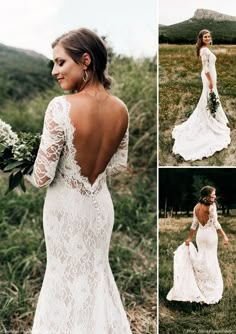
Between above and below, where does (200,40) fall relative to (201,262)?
above

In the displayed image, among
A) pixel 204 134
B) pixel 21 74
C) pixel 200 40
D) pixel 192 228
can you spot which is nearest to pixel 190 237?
pixel 192 228

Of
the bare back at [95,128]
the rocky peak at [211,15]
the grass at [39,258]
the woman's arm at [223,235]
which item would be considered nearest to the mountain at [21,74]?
the grass at [39,258]

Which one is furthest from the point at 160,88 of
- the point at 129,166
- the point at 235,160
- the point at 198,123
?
the point at 129,166

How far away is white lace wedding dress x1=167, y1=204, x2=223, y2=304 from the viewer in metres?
5.67

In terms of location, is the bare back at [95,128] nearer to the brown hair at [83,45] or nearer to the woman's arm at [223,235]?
the brown hair at [83,45]

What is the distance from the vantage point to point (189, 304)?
5.70 meters

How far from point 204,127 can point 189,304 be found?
123cm

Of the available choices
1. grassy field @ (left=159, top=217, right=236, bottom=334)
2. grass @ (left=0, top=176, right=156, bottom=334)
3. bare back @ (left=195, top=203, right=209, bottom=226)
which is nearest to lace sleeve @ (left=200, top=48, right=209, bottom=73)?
bare back @ (left=195, top=203, right=209, bottom=226)

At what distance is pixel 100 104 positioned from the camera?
168 inches

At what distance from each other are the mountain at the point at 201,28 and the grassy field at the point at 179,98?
0.18ft

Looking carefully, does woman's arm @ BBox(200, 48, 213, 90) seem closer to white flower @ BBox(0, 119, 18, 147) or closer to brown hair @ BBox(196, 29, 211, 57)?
brown hair @ BBox(196, 29, 211, 57)

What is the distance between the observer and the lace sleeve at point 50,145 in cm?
416

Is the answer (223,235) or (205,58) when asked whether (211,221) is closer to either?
(223,235)

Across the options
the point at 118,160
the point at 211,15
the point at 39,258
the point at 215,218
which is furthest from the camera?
the point at 39,258
